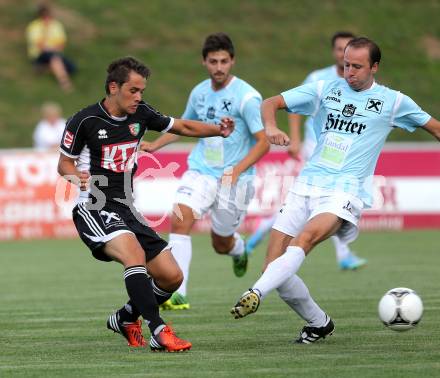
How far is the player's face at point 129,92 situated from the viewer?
7.35 metres

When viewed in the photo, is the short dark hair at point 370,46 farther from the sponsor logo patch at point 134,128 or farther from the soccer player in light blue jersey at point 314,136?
the soccer player in light blue jersey at point 314,136

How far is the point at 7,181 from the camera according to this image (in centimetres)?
1834

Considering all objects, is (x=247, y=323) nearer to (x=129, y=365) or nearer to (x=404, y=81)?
(x=129, y=365)

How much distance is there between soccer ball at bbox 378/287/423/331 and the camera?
23.5ft

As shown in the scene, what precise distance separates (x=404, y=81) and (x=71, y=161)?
2008 centimetres

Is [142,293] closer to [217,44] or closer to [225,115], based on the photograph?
[225,115]

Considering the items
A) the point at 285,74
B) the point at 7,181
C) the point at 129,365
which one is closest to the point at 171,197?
the point at 7,181

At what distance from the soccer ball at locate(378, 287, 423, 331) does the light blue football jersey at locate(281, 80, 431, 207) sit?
0.79 metres

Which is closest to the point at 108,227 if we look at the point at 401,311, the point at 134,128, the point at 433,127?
the point at 134,128

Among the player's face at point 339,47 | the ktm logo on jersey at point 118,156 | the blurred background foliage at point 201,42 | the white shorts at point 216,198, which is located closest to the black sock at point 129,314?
the ktm logo on jersey at point 118,156

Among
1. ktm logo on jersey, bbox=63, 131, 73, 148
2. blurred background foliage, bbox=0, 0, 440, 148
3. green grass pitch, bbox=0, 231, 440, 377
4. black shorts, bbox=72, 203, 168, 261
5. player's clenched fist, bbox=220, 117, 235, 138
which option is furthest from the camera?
blurred background foliage, bbox=0, 0, 440, 148

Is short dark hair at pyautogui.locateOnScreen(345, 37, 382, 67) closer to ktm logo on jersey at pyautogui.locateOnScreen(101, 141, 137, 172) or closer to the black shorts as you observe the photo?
ktm logo on jersey at pyautogui.locateOnScreen(101, 141, 137, 172)

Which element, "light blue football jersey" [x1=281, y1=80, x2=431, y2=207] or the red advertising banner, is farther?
the red advertising banner

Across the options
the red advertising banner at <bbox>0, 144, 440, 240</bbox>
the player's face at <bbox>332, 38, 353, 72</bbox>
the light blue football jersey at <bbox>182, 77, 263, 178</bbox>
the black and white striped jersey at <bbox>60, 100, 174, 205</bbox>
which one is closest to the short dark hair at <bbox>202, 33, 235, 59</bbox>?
the light blue football jersey at <bbox>182, 77, 263, 178</bbox>
